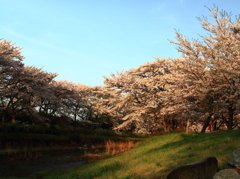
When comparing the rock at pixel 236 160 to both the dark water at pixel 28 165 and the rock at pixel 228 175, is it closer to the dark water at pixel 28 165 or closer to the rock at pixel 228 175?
the rock at pixel 228 175

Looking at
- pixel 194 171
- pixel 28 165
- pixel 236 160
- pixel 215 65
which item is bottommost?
pixel 28 165

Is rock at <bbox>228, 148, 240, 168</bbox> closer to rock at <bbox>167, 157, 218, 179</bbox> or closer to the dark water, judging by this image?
rock at <bbox>167, 157, 218, 179</bbox>

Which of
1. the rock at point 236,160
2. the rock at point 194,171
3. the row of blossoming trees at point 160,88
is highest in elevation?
the row of blossoming trees at point 160,88

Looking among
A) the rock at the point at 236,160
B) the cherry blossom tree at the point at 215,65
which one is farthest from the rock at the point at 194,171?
the cherry blossom tree at the point at 215,65

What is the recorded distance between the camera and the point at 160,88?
26.7 meters

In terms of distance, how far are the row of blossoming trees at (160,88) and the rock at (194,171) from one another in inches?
275

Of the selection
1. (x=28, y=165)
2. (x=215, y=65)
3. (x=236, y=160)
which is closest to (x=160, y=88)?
(x=215, y=65)

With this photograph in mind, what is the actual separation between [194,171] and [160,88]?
20.8 meters

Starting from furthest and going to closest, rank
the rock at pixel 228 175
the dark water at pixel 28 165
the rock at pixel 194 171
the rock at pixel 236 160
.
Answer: the dark water at pixel 28 165 < the rock at pixel 236 160 < the rock at pixel 194 171 < the rock at pixel 228 175

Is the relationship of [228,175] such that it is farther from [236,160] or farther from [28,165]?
[28,165]

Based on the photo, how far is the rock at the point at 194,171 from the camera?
6145 mm

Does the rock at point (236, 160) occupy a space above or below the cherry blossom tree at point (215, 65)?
below

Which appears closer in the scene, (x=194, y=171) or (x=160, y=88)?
(x=194, y=171)

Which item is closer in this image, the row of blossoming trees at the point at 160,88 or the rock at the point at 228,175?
the rock at the point at 228,175
